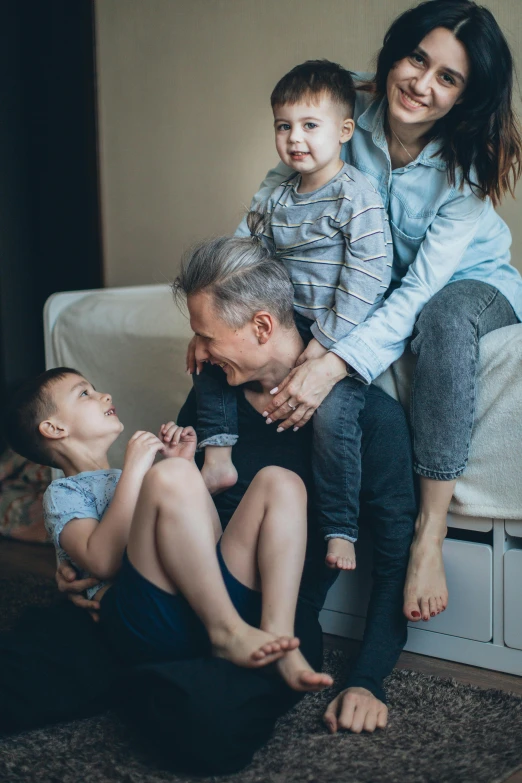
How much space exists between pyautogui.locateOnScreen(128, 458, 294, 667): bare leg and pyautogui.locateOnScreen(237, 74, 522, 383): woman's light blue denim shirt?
40 centimetres

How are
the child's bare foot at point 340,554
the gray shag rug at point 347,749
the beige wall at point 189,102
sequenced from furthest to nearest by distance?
the beige wall at point 189,102
the child's bare foot at point 340,554
the gray shag rug at point 347,749

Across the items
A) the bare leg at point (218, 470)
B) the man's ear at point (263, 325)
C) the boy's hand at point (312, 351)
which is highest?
the man's ear at point (263, 325)

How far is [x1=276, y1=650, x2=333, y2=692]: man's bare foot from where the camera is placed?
1169 millimetres

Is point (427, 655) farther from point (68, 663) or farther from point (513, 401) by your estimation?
point (68, 663)

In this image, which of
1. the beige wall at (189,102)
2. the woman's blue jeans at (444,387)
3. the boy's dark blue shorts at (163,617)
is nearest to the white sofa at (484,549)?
the woman's blue jeans at (444,387)

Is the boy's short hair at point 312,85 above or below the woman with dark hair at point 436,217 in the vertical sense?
above

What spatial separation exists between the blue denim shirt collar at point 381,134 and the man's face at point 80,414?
76 centimetres

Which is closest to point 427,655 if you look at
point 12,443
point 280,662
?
point 280,662

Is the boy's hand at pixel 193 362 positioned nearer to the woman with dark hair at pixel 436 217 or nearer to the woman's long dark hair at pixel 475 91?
the woman with dark hair at pixel 436 217

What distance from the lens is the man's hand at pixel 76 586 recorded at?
4.78 ft

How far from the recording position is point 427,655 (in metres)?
1.56

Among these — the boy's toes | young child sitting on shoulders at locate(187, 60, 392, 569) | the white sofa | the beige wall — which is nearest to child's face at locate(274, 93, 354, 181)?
young child sitting on shoulders at locate(187, 60, 392, 569)

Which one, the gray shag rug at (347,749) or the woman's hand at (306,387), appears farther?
the woman's hand at (306,387)

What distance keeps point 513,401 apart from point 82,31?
104 inches
